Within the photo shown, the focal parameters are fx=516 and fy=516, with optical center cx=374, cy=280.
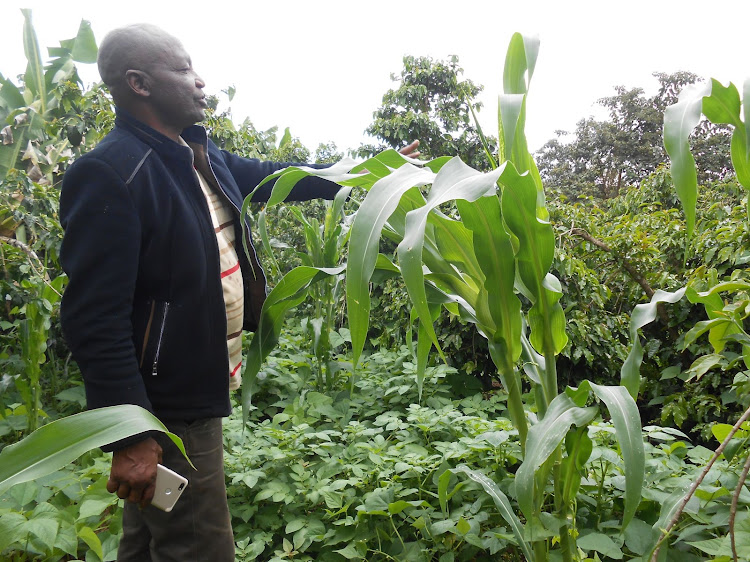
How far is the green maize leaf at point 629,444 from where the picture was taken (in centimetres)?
68

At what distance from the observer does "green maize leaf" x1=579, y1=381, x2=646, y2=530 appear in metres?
0.68

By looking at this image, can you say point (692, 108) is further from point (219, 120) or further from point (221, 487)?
point (219, 120)

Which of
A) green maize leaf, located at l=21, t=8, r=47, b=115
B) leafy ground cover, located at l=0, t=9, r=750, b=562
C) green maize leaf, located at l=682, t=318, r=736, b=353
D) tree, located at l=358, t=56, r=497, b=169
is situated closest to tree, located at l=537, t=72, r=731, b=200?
tree, located at l=358, t=56, r=497, b=169

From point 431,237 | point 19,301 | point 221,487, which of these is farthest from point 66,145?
point 431,237

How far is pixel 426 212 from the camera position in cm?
63

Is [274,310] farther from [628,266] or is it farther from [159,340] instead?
[628,266]

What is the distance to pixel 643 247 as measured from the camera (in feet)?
7.93

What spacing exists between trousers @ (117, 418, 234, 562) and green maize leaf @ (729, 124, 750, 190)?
109 centimetres

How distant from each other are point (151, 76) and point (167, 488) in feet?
2.70

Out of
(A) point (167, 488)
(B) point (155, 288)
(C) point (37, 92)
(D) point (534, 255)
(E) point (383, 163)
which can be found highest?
(C) point (37, 92)

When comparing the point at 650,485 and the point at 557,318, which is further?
the point at 650,485

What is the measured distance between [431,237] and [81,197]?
2.12 feet

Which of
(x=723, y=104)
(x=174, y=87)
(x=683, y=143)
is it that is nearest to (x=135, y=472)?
(x=174, y=87)

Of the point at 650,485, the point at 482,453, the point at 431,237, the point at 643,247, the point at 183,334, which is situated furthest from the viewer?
the point at 643,247
